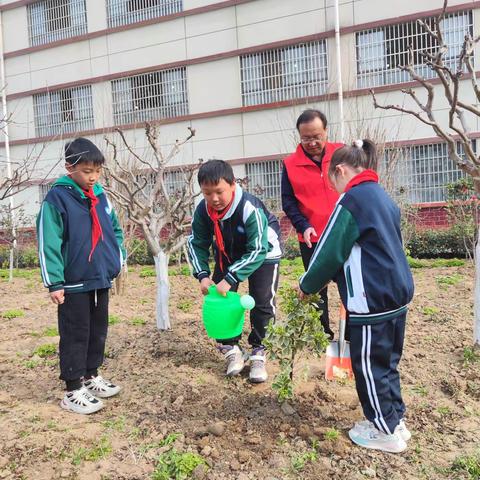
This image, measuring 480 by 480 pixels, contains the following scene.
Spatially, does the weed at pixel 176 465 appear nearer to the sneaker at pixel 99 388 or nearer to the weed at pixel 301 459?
the weed at pixel 301 459

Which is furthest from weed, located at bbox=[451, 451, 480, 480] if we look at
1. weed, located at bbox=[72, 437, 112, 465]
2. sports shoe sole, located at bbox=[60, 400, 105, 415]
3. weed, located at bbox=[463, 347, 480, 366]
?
sports shoe sole, located at bbox=[60, 400, 105, 415]

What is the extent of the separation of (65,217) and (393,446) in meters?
2.15

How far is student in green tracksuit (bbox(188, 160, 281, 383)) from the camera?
3047 mm

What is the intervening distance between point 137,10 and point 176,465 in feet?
46.2

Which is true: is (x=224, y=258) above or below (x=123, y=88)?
below

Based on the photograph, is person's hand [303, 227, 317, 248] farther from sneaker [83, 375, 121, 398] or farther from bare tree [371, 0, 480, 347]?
sneaker [83, 375, 121, 398]

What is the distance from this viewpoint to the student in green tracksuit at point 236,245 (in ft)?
10.00

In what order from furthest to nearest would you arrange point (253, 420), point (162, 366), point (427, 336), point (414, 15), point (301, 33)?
point (301, 33) < point (414, 15) < point (427, 336) < point (162, 366) < point (253, 420)

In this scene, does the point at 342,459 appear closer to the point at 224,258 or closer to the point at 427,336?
the point at 224,258

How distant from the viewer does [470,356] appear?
3.63 meters

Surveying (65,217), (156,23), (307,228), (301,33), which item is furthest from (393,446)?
(156,23)

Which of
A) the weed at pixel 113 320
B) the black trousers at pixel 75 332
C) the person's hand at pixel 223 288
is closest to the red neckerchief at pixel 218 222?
the person's hand at pixel 223 288

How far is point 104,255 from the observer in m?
3.10

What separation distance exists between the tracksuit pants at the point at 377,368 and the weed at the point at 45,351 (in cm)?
279
